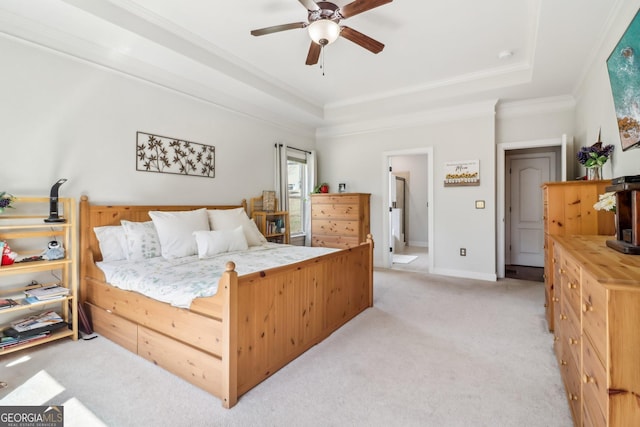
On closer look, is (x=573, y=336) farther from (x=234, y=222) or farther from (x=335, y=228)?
(x=335, y=228)

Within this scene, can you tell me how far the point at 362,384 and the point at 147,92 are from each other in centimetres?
357

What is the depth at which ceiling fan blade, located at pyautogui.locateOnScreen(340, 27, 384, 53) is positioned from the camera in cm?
249

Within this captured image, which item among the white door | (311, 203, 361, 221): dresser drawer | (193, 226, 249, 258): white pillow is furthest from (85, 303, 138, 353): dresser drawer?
the white door

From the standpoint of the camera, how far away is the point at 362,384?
1.96 metres

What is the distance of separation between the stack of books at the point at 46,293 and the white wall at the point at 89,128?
32.0 inches

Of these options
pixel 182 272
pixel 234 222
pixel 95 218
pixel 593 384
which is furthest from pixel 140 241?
Result: pixel 593 384

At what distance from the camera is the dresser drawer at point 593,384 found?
1016 mm

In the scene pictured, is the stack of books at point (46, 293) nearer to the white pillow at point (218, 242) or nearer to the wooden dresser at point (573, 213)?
the white pillow at point (218, 242)

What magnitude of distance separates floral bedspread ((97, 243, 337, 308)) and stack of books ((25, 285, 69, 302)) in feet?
1.08

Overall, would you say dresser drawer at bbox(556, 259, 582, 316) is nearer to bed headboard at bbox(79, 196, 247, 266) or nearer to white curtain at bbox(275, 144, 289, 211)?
bed headboard at bbox(79, 196, 247, 266)

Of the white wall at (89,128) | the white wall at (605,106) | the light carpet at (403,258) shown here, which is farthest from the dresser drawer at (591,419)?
the light carpet at (403,258)

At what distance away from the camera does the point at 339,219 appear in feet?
17.6

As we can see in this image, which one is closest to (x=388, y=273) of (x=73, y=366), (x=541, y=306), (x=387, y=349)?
(x=541, y=306)

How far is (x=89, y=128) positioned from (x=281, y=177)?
278 cm
